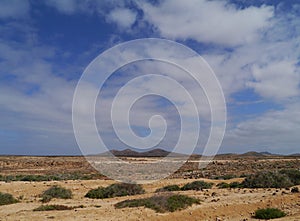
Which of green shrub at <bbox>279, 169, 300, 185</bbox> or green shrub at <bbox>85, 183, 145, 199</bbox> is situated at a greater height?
green shrub at <bbox>279, 169, 300, 185</bbox>

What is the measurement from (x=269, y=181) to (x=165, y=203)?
11.3 meters

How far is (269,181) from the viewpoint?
2397cm

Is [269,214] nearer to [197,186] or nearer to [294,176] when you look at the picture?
[197,186]

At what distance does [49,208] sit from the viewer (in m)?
16.5

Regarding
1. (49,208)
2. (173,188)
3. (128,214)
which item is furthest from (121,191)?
(128,214)

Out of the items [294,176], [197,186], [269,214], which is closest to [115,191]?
[197,186]

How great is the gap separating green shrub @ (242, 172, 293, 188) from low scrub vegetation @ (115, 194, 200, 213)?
29.2ft

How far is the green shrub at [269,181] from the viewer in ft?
78.2

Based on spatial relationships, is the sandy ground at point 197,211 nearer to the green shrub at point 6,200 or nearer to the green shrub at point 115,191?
the green shrub at point 6,200

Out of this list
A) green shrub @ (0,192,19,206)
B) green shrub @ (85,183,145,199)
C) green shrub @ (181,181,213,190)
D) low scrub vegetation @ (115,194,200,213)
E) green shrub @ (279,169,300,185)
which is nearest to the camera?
low scrub vegetation @ (115,194,200,213)

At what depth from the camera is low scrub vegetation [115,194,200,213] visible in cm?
1526

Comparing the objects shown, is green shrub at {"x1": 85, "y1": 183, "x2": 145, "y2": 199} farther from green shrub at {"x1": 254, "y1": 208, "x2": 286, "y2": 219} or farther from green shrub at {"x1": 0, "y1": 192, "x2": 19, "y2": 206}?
green shrub at {"x1": 254, "y1": 208, "x2": 286, "y2": 219}

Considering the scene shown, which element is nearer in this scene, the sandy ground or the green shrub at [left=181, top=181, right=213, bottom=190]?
the sandy ground

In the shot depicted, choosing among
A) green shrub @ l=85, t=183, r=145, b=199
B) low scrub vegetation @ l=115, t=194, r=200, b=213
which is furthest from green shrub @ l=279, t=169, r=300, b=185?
low scrub vegetation @ l=115, t=194, r=200, b=213
